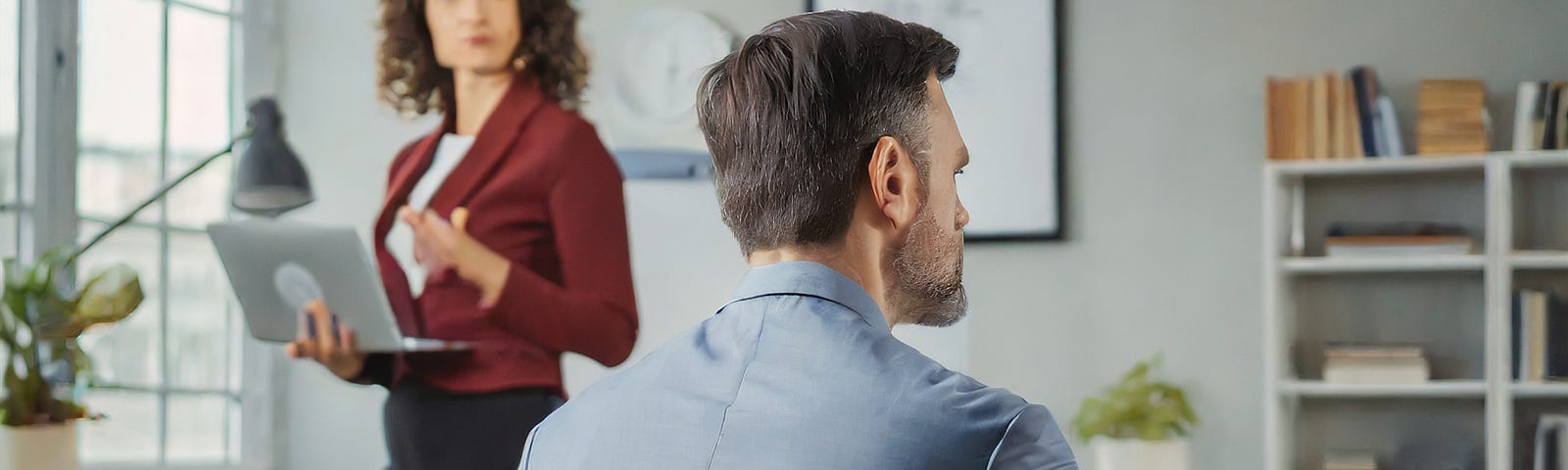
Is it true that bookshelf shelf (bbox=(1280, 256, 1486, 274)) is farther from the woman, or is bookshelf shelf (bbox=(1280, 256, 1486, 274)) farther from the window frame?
the window frame

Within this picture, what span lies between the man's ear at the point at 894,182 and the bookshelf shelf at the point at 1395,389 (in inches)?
96.0

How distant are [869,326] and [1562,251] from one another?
2872 millimetres

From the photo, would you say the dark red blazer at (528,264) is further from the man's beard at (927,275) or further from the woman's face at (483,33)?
the man's beard at (927,275)

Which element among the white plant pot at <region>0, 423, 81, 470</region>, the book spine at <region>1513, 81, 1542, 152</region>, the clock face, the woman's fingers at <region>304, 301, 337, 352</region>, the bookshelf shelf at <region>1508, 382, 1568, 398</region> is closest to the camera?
the white plant pot at <region>0, 423, 81, 470</region>

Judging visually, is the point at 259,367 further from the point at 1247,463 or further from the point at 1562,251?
the point at 1562,251

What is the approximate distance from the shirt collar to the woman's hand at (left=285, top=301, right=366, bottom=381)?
186 cm

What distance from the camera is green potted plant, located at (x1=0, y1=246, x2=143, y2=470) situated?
2.36m

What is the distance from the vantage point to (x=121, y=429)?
9.11 ft

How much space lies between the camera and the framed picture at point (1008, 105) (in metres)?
3.47

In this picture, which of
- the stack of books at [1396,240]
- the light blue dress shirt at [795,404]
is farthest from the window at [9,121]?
the stack of books at [1396,240]

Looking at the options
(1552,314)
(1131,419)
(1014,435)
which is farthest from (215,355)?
(1552,314)

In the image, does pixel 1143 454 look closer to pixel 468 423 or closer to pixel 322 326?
pixel 468 423

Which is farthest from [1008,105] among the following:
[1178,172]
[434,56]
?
[434,56]

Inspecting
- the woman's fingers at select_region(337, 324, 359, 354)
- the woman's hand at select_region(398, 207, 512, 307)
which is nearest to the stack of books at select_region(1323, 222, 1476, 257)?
the woman's hand at select_region(398, 207, 512, 307)
